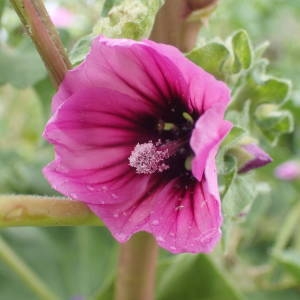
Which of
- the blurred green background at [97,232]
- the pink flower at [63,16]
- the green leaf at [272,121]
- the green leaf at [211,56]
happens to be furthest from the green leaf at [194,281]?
the pink flower at [63,16]

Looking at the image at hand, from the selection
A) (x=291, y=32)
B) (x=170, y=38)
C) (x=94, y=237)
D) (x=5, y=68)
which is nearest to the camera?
(x=170, y=38)

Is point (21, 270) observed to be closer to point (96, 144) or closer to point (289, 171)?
point (96, 144)

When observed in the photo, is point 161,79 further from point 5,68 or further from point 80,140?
point 5,68

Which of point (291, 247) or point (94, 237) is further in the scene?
point (291, 247)

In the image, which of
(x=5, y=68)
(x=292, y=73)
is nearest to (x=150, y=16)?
(x=5, y=68)

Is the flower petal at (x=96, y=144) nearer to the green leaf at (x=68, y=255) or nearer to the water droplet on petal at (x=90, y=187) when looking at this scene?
the water droplet on petal at (x=90, y=187)

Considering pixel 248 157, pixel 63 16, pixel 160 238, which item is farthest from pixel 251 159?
pixel 63 16
